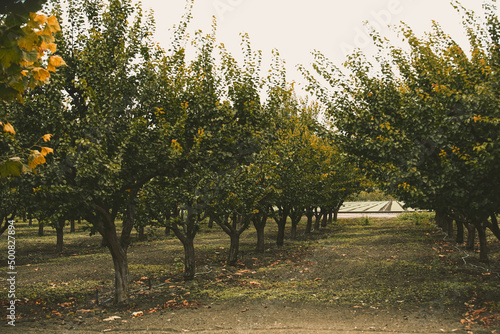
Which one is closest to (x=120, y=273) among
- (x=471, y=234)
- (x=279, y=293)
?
(x=279, y=293)

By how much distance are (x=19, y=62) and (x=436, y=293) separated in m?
11.9

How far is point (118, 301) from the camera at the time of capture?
11773 millimetres

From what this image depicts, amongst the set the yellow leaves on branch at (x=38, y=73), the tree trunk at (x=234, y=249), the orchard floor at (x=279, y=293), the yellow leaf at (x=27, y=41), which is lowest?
the orchard floor at (x=279, y=293)

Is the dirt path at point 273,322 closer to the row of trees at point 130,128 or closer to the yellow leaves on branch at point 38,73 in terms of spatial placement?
the row of trees at point 130,128

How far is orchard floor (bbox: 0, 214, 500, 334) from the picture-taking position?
9266 mm

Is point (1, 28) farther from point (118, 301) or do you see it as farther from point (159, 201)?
point (159, 201)

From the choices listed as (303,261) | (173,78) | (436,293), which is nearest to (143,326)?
(173,78)

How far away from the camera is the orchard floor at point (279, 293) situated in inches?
365

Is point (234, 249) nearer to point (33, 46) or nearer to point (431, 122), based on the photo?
point (431, 122)

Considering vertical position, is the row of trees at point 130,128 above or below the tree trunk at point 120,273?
above

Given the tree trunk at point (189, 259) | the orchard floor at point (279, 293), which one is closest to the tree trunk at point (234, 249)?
the orchard floor at point (279, 293)

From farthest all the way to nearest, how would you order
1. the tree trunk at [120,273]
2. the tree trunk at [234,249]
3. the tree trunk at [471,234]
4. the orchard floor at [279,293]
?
the tree trunk at [234,249], the tree trunk at [471,234], the tree trunk at [120,273], the orchard floor at [279,293]

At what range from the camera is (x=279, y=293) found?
12539mm

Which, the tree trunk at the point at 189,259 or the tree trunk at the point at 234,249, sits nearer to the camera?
the tree trunk at the point at 189,259
